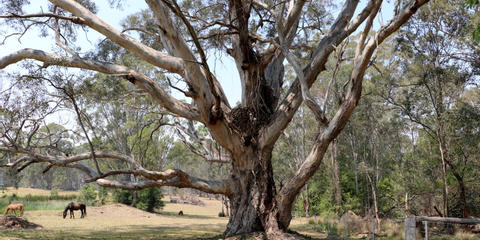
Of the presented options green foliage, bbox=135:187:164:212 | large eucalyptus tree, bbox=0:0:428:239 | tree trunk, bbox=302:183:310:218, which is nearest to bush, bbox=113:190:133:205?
green foliage, bbox=135:187:164:212

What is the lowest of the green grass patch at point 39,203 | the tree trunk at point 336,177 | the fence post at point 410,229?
the green grass patch at point 39,203

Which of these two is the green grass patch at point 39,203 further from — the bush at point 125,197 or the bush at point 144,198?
the bush at point 144,198

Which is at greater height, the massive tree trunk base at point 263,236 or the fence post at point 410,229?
the fence post at point 410,229

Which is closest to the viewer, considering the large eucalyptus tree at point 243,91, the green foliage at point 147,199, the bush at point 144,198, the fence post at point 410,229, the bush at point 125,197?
the fence post at point 410,229

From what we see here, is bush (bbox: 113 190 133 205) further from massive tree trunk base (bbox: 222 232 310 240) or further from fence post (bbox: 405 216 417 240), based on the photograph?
fence post (bbox: 405 216 417 240)

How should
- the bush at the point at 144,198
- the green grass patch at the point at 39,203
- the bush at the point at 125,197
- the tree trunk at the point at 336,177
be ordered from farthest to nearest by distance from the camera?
1. the bush at the point at 125,197
2. the bush at the point at 144,198
3. the green grass patch at the point at 39,203
4. the tree trunk at the point at 336,177

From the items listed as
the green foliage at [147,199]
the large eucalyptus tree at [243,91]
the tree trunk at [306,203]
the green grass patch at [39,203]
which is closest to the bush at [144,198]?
the green foliage at [147,199]

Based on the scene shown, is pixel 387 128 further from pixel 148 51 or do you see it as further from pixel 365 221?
pixel 148 51

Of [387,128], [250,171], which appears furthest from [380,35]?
[387,128]

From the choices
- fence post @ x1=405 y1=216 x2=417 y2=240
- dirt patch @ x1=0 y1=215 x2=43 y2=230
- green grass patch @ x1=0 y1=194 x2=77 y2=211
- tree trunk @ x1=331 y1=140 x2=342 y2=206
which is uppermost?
tree trunk @ x1=331 y1=140 x2=342 y2=206

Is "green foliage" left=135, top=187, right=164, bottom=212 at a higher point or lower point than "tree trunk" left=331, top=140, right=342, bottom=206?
lower

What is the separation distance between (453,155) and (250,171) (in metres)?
10.7

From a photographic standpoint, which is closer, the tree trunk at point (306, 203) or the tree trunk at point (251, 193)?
the tree trunk at point (251, 193)

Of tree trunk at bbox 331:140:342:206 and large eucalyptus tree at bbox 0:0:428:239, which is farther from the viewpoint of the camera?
tree trunk at bbox 331:140:342:206
